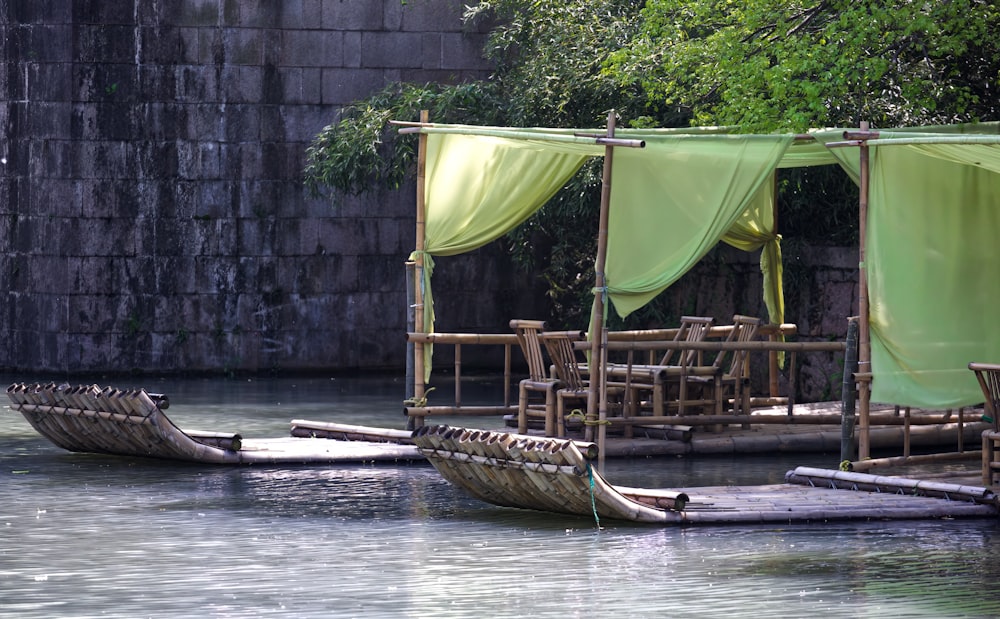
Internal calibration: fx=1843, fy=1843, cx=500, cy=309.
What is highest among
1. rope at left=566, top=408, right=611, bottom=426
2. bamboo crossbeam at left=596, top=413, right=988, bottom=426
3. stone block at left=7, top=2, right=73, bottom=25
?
stone block at left=7, top=2, right=73, bottom=25

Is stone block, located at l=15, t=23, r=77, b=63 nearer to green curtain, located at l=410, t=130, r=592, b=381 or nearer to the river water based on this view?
green curtain, located at l=410, t=130, r=592, b=381

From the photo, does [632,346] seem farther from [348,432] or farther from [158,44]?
[158,44]

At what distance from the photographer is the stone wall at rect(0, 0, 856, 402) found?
17469 millimetres

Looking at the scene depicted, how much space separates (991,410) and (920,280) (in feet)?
3.35

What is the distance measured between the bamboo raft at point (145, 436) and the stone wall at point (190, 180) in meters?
5.84

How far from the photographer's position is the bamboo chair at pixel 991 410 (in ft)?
31.2

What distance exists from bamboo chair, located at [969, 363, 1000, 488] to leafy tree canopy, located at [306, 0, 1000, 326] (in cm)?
246

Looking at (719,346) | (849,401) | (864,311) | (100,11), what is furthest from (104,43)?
(864,311)

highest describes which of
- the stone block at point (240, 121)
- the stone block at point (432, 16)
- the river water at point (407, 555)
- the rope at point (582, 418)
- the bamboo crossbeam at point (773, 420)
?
the stone block at point (432, 16)

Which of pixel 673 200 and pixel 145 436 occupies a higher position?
pixel 673 200

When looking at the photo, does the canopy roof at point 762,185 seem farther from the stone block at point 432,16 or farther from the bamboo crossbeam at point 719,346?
the stone block at point 432,16

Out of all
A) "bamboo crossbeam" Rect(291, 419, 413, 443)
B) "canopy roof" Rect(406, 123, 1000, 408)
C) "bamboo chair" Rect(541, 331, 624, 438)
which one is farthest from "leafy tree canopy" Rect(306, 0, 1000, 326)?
"bamboo crossbeam" Rect(291, 419, 413, 443)

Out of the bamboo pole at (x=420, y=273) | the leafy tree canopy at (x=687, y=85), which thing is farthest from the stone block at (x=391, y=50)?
the bamboo pole at (x=420, y=273)

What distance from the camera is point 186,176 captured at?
1769 cm
